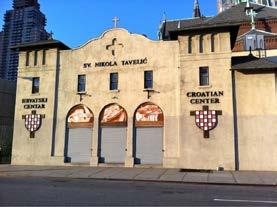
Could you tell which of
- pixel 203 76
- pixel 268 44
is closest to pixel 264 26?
pixel 268 44

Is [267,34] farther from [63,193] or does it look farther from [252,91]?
[63,193]

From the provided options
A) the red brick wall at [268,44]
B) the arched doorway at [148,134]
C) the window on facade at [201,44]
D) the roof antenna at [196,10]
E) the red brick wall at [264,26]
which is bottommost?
the arched doorway at [148,134]

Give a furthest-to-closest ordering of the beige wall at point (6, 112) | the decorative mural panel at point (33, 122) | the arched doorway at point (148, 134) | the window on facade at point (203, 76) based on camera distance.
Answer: the beige wall at point (6, 112) < the decorative mural panel at point (33, 122) < the arched doorway at point (148, 134) < the window on facade at point (203, 76)

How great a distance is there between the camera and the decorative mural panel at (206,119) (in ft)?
81.8

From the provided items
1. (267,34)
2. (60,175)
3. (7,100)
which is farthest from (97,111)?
(267,34)

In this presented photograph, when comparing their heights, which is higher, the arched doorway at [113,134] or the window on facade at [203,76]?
the window on facade at [203,76]

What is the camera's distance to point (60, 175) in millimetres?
21719

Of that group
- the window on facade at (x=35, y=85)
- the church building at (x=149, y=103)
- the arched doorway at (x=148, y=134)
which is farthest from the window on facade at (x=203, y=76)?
the window on facade at (x=35, y=85)

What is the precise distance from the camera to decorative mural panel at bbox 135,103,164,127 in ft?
88.0

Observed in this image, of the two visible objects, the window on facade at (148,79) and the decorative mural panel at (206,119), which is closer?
the decorative mural panel at (206,119)

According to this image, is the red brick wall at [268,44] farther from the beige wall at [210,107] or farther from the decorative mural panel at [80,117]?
the decorative mural panel at [80,117]

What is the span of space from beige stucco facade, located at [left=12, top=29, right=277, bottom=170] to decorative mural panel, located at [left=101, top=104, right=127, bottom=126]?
0.37m

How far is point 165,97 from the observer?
26.8 meters

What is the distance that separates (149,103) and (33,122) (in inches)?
370
